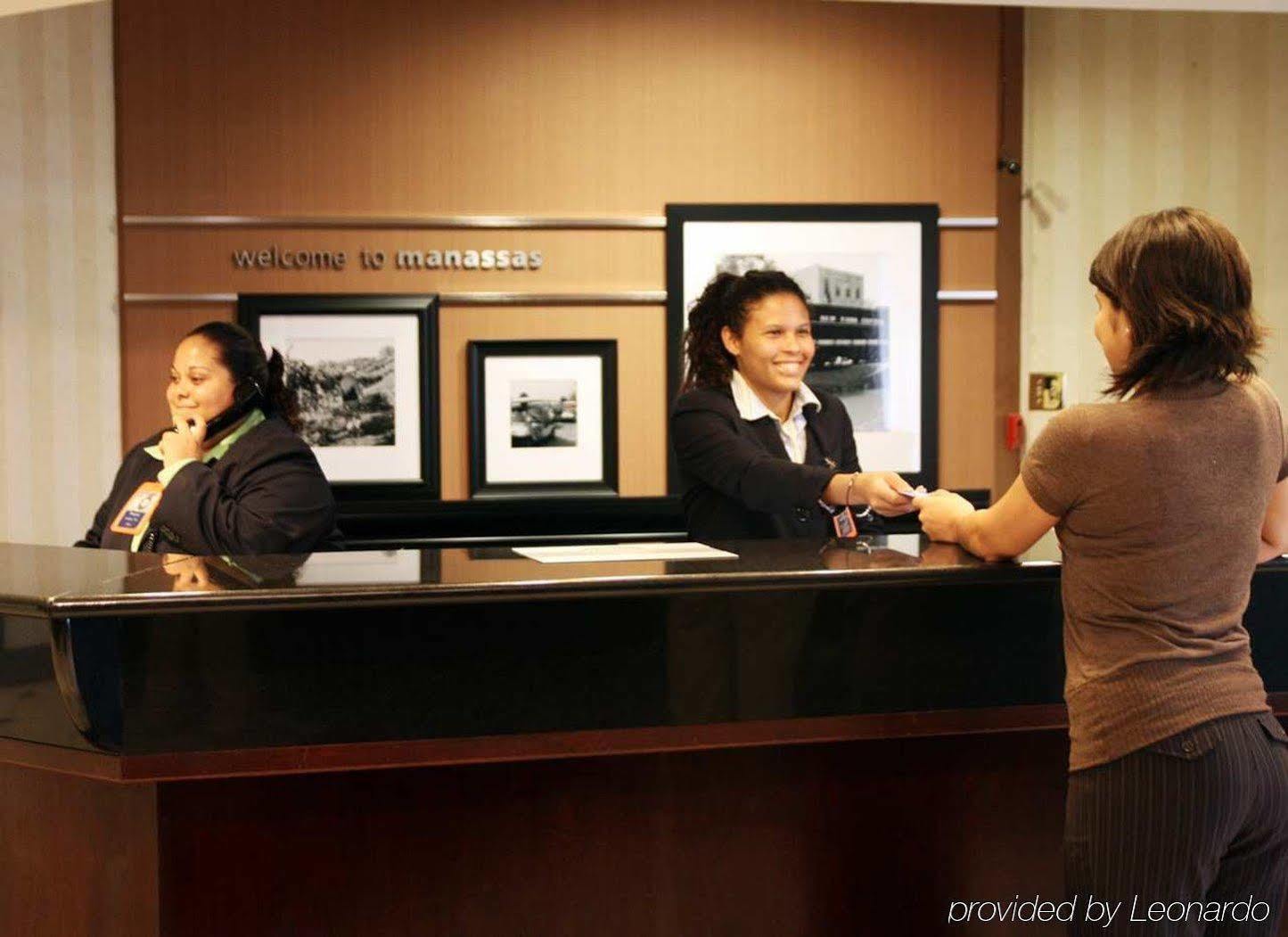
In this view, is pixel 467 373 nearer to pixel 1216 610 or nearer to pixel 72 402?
pixel 72 402

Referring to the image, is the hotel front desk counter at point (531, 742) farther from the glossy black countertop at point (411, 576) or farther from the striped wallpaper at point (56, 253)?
the striped wallpaper at point (56, 253)

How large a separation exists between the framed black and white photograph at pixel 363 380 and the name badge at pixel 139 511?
3.78ft

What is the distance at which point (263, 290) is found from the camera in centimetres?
449

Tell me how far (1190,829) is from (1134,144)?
3.82m

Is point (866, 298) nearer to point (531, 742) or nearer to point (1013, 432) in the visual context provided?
point (1013, 432)

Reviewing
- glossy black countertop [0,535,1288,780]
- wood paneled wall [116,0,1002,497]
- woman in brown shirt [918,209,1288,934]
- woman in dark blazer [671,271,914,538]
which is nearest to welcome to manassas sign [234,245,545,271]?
wood paneled wall [116,0,1002,497]

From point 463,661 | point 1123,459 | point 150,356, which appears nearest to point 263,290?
point 150,356

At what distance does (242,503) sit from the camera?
3309 mm

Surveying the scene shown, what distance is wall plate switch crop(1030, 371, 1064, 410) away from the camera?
4992mm

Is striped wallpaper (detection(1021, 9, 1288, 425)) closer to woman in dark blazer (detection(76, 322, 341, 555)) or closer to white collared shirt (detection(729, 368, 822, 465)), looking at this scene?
white collared shirt (detection(729, 368, 822, 465))

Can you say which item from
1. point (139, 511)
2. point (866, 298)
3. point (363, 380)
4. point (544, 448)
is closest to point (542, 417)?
point (544, 448)

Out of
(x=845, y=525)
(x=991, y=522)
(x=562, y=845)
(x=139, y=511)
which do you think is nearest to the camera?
(x=991, y=522)

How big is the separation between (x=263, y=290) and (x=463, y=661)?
2.61 metres

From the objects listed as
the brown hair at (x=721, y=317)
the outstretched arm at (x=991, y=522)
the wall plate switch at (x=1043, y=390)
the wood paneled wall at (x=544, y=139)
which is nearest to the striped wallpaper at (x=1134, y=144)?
the wall plate switch at (x=1043, y=390)
